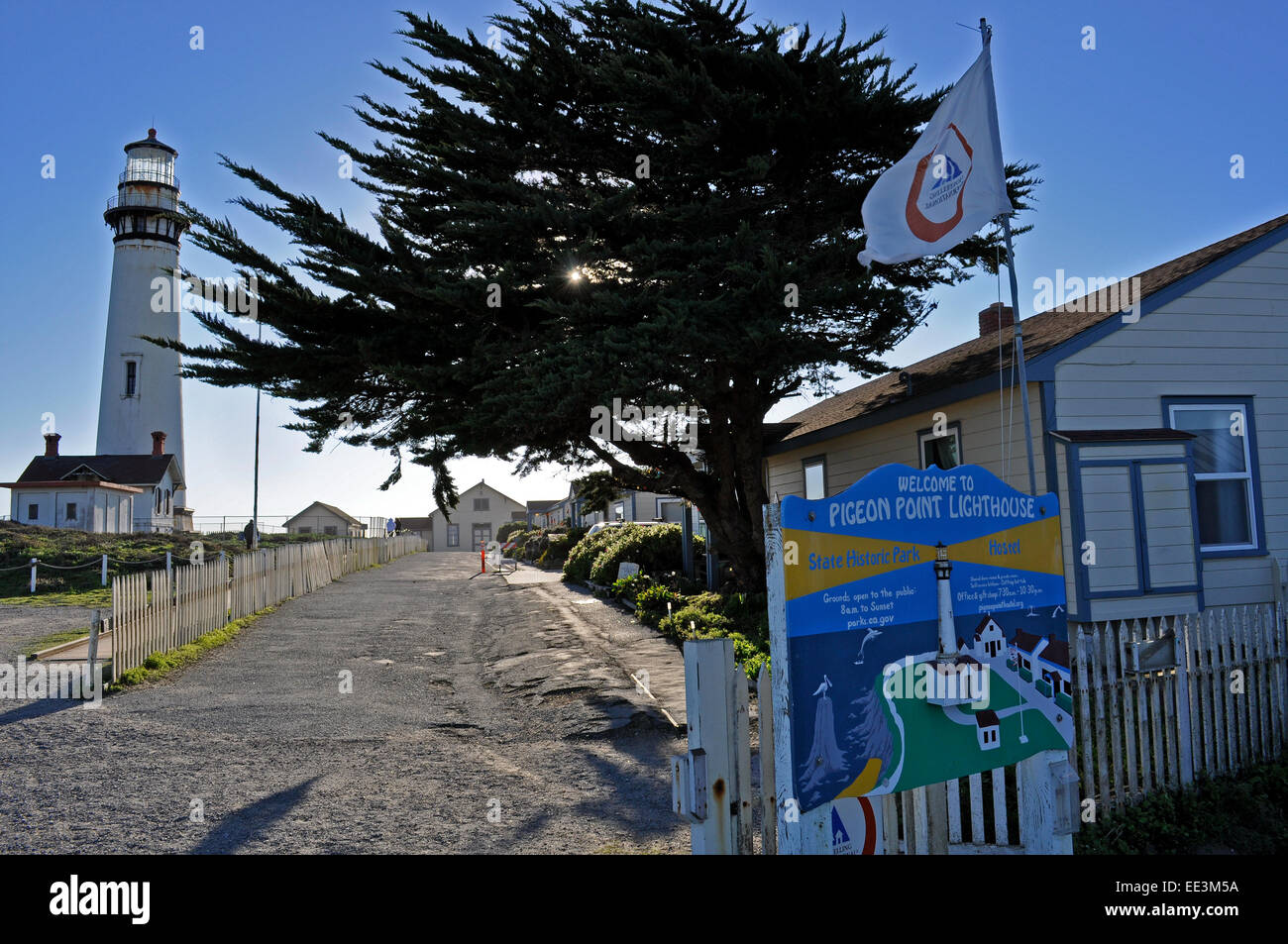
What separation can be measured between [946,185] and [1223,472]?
5.95 m

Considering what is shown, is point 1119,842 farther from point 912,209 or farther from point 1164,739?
point 912,209

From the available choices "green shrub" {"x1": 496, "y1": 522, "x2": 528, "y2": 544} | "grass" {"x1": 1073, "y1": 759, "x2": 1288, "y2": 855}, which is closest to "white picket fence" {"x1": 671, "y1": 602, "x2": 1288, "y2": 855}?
"grass" {"x1": 1073, "y1": 759, "x2": 1288, "y2": 855}

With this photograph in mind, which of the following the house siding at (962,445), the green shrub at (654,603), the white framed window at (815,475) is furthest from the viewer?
the white framed window at (815,475)

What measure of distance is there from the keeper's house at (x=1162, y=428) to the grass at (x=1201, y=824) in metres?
3.28

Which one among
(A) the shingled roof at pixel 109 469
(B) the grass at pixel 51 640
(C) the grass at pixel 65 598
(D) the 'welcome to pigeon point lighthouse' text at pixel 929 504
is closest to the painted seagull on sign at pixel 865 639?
(D) the 'welcome to pigeon point lighthouse' text at pixel 929 504

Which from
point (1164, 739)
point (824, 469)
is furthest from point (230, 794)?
point (824, 469)

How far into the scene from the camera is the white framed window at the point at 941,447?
38.3 feet

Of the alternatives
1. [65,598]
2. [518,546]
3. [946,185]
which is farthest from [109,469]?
[946,185]

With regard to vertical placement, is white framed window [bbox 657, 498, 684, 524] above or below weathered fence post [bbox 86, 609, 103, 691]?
above

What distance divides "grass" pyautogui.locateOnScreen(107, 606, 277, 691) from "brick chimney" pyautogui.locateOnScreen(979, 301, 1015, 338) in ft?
47.3

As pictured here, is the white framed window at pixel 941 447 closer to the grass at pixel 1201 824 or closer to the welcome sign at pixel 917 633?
the grass at pixel 1201 824

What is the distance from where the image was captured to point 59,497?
43.4 metres

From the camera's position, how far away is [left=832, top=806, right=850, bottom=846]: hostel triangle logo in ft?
12.1

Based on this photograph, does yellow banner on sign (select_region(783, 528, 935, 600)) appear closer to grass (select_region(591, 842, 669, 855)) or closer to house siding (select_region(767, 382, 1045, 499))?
grass (select_region(591, 842, 669, 855))
